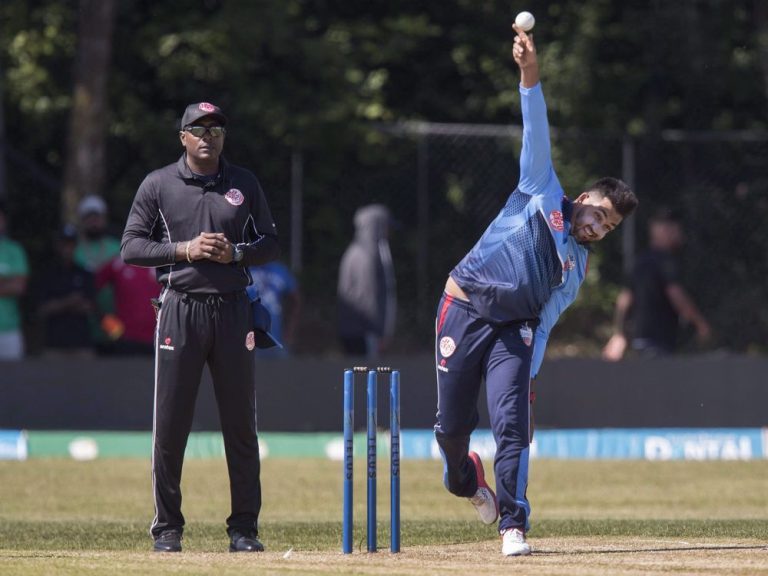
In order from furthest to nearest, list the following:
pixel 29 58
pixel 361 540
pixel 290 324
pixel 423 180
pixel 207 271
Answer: pixel 29 58 → pixel 423 180 → pixel 290 324 → pixel 361 540 → pixel 207 271

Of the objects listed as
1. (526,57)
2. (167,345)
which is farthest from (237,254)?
(526,57)

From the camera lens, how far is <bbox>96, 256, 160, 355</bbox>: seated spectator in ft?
52.2

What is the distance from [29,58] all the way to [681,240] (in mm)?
8057

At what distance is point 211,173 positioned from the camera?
27.4 feet

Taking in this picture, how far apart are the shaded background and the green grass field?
3725 millimetres

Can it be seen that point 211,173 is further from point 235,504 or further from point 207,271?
point 235,504

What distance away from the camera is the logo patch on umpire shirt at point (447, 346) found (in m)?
8.27

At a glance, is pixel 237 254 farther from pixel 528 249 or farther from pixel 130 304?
pixel 130 304

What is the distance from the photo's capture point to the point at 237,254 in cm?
817

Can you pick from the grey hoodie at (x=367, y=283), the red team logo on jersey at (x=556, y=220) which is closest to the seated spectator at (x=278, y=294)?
the grey hoodie at (x=367, y=283)

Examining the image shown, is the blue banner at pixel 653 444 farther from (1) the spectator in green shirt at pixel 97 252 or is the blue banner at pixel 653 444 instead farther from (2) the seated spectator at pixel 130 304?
(1) the spectator in green shirt at pixel 97 252

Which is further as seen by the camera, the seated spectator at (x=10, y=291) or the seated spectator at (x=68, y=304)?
the seated spectator at (x=68, y=304)

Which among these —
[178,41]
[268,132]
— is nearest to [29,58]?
[178,41]

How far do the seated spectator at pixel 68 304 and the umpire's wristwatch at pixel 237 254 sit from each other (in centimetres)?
807
